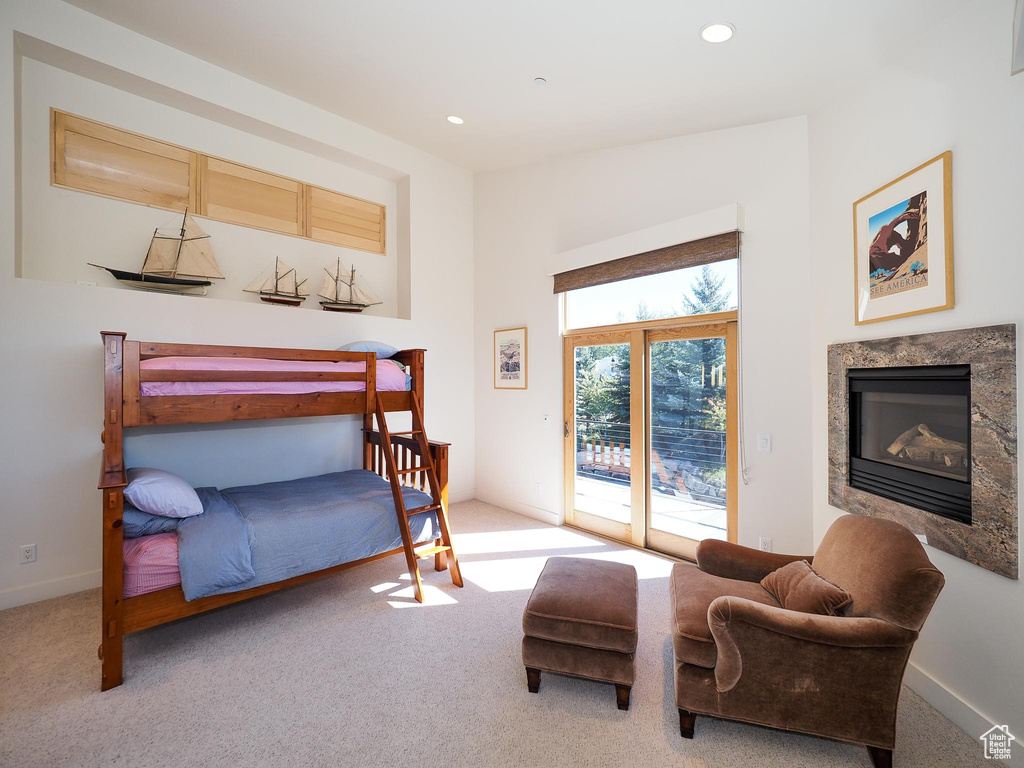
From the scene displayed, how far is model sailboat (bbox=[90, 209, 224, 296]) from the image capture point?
3.33 meters

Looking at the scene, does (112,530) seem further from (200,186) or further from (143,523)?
(200,186)

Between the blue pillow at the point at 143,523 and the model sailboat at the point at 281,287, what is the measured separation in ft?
6.67

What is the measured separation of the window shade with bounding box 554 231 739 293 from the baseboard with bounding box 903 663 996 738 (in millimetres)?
2524

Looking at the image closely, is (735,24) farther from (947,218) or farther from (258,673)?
(258,673)

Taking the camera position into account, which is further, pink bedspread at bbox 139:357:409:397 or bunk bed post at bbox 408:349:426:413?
bunk bed post at bbox 408:349:426:413

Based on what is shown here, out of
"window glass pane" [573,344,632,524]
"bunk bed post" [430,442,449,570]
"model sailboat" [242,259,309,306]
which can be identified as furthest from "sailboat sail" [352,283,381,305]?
"window glass pane" [573,344,632,524]

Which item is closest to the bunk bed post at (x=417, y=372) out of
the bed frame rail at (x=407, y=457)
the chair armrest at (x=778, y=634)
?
the bed frame rail at (x=407, y=457)

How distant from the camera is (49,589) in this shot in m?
2.94

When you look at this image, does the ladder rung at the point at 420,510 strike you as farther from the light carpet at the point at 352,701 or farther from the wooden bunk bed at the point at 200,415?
the light carpet at the point at 352,701

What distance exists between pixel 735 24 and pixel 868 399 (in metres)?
2.10

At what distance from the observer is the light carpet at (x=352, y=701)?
1.73 m

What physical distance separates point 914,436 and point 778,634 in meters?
1.31

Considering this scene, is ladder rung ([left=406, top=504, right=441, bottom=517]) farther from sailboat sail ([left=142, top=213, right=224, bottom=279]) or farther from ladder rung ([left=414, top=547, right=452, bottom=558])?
sailboat sail ([left=142, top=213, right=224, bottom=279])

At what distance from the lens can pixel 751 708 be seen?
1.71 meters
